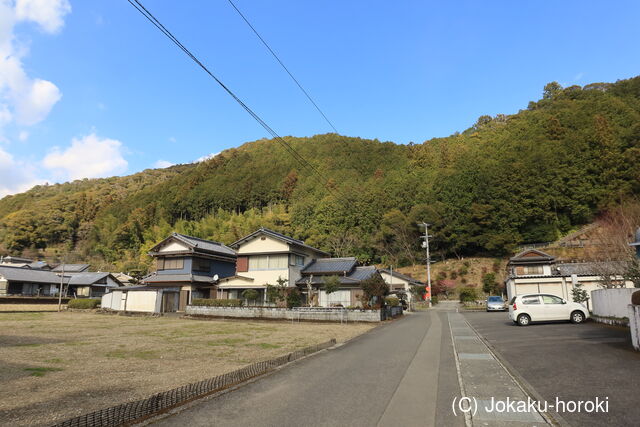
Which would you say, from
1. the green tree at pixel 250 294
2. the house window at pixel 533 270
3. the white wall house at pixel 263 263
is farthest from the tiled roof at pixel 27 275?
the house window at pixel 533 270

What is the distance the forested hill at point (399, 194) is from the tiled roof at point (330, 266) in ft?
32.4

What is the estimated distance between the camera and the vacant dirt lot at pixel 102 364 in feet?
19.6

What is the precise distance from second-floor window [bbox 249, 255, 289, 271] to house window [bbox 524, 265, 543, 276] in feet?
92.7

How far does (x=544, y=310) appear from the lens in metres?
17.2

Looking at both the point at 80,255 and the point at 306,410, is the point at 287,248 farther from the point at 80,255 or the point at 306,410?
the point at 80,255

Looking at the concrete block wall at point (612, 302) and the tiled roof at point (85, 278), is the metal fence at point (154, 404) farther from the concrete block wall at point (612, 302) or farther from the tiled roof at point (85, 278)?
the tiled roof at point (85, 278)

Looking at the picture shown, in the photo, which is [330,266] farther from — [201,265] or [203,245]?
[203,245]

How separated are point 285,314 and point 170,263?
17395 mm

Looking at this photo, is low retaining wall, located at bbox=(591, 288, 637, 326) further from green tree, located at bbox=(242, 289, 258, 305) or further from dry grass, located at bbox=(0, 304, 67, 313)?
dry grass, located at bbox=(0, 304, 67, 313)

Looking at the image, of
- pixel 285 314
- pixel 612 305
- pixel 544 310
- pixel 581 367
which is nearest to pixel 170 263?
pixel 285 314

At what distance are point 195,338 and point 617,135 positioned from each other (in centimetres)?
6621

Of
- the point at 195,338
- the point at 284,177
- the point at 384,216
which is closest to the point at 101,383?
the point at 195,338

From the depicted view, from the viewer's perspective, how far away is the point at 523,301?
17484 millimetres

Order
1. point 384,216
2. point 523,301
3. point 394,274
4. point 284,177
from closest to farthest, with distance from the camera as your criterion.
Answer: point 523,301
point 394,274
point 384,216
point 284,177
